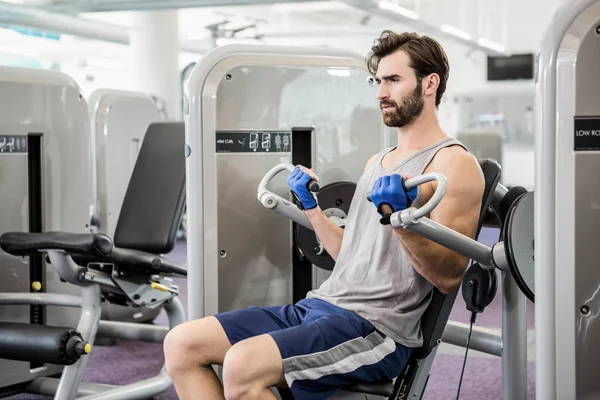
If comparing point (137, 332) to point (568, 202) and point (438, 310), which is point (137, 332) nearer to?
point (438, 310)

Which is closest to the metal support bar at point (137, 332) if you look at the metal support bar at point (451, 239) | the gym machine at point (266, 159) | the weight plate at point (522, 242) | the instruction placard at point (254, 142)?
the gym machine at point (266, 159)

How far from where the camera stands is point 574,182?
4.91 ft

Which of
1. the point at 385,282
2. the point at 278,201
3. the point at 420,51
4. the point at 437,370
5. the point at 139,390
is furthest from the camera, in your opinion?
the point at 437,370

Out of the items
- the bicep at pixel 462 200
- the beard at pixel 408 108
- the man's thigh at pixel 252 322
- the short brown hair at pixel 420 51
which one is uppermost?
the short brown hair at pixel 420 51

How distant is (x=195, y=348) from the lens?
78.7 inches

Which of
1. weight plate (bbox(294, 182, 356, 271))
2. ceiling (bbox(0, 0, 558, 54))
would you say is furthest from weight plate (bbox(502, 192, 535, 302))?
ceiling (bbox(0, 0, 558, 54))

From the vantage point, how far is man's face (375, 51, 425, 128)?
2.15 m

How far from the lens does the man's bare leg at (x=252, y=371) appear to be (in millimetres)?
1851

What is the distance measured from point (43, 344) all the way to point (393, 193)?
147 cm

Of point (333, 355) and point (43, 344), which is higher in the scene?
point (333, 355)

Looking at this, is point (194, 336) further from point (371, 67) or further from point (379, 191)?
point (371, 67)

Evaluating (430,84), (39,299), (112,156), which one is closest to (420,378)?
(430,84)

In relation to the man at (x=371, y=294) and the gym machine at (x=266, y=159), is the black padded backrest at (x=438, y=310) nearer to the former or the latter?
the man at (x=371, y=294)

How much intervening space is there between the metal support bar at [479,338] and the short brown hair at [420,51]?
1.04 meters
